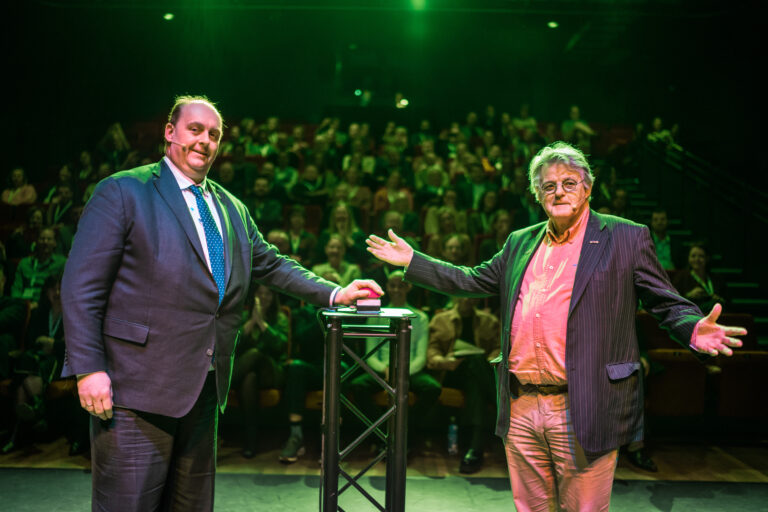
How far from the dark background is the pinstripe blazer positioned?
6.94 m

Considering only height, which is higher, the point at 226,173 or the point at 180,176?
the point at 226,173

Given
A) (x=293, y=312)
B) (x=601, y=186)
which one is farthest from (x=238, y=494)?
(x=601, y=186)

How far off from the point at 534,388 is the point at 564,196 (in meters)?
0.62

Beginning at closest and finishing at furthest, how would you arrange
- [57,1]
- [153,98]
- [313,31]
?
[57,1] → [153,98] → [313,31]

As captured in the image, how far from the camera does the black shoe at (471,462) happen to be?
375 centimetres

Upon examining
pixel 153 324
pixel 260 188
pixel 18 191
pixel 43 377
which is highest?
pixel 260 188

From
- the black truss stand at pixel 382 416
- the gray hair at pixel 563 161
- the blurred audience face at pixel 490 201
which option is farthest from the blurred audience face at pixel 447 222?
the gray hair at pixel 563 161

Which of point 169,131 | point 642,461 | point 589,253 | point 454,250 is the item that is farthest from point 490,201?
point 169,131

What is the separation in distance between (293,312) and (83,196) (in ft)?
12.6

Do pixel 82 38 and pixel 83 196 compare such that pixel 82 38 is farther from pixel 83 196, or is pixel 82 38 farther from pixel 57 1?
pixel 83 196

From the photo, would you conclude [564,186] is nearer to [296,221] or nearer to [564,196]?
[564,196]

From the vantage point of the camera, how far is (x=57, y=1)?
30.2 feet

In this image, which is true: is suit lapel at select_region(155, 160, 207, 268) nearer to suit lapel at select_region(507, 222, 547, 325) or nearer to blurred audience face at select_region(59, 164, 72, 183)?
suit lapel at select_region(507, 222, 547, 325)

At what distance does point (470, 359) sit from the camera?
4.05 meters
